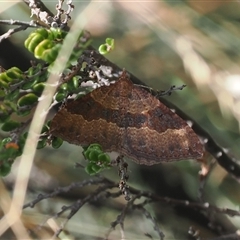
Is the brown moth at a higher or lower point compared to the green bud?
lower

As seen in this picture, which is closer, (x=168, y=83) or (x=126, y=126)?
(x=126, y=126)

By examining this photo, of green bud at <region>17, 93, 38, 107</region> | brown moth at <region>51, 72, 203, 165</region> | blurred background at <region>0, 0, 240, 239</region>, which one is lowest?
blurred background at <region>0, 0, 240, 239</region>

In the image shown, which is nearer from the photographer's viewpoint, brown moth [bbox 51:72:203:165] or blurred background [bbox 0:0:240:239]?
brown moth [bbox 51:72:203:165]

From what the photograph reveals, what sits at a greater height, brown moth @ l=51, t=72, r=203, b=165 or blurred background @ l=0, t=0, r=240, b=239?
brown moth @ l=51, t=72, r=203, b=165

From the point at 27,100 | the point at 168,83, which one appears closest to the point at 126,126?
the point at 27,100

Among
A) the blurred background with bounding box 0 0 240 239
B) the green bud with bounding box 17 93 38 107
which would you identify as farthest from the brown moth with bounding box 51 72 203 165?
the blurred background with bounding box 0 0 240 239

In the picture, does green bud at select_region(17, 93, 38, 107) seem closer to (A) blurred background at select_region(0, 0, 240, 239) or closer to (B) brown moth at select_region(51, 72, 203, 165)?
(B) brown moth at select_region(51, 72, 203, 165)

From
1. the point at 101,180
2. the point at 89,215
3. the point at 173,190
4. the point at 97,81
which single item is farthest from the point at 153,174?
the point at 97,81

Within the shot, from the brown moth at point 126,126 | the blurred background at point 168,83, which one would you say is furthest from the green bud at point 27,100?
the blurred background at point 168,83

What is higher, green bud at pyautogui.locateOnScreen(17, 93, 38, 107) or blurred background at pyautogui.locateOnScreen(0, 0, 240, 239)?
green bud at pyautogui.locateOnScreen(17, 93, 38, 107)

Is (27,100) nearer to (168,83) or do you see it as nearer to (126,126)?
(126,126)
